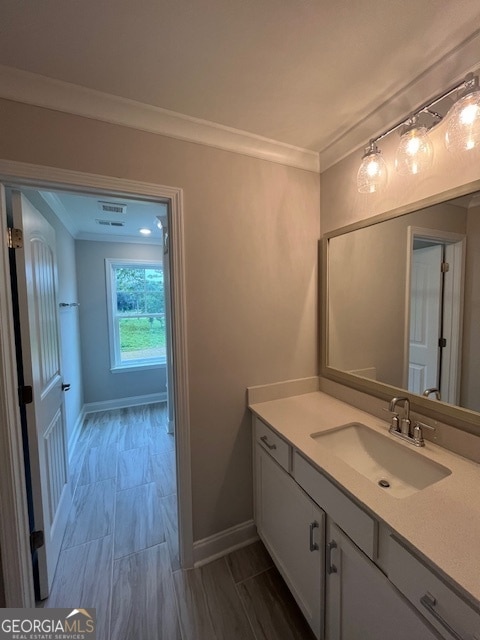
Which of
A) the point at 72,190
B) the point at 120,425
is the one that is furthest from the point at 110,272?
the point at 72,190

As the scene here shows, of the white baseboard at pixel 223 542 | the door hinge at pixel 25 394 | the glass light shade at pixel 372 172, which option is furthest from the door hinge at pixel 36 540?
the glass light shade at pixel 372 172

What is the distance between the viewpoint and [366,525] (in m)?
0.82

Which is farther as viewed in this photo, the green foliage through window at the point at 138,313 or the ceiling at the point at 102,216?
the green foliage through window at the point at 138,313

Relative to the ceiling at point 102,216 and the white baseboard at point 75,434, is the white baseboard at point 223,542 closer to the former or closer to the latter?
the white baseboard at point 75,434

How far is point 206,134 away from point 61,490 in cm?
231

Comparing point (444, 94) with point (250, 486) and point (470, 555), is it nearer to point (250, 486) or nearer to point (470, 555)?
point (470, 555)

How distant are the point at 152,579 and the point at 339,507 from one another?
4.01 feet

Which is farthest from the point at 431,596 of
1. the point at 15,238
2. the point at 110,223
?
the point at 110,223

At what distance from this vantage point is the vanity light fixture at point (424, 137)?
95 cm

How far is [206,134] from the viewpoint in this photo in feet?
4.58

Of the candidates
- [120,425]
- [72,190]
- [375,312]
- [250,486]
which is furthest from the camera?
[120,425]

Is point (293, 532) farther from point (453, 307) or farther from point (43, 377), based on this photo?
point (43, 377)

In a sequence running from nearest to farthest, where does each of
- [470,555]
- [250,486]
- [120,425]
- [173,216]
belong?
[470,555] → [173,216] → [250,486] → [120,425]

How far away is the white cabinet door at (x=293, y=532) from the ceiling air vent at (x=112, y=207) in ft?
8.02
